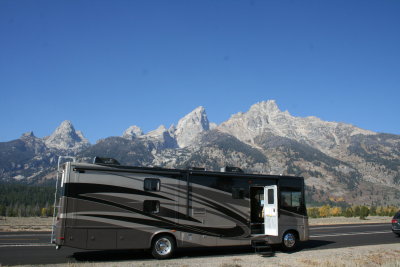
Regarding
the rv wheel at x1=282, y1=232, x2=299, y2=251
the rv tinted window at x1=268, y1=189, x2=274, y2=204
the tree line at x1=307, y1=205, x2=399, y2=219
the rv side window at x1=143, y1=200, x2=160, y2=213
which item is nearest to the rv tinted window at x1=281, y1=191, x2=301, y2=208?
the rv tinted window at x1=268, y1=189, x2=274, y2=204

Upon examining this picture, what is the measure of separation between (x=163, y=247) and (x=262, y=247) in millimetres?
4548

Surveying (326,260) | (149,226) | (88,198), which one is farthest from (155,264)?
(326,260)

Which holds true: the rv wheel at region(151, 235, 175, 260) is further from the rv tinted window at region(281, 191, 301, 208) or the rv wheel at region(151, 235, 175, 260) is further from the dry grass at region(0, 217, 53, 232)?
the dry grass at region(0, 217, 53, 232)

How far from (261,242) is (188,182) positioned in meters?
4.55

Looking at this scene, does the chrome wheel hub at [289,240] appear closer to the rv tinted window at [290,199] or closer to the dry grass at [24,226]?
the rv tinted window at [290,199]

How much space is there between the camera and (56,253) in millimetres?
15836

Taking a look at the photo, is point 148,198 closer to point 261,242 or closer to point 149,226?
point 149,226

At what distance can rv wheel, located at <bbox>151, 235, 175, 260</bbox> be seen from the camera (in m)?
14.9

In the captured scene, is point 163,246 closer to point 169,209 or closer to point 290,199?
point 169,209

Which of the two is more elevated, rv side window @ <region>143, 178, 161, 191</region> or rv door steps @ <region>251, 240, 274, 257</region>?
rv side window @ <region>143, 178, 161, 191</region>

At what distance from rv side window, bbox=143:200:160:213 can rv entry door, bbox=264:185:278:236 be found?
5.64 meters

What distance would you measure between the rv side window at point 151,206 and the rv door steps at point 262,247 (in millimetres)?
4874

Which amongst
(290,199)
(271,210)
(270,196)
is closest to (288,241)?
(271,210)

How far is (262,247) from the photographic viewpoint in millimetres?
16234
